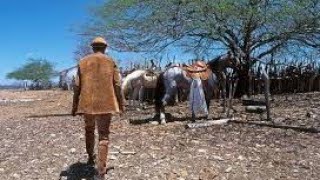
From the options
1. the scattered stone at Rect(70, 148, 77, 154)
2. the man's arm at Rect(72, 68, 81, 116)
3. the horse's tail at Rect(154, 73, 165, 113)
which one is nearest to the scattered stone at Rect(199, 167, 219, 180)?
the man's arm at Rect(72, 68, 81, 116)

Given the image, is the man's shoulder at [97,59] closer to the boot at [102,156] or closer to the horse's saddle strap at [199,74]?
the boot at [102,156]

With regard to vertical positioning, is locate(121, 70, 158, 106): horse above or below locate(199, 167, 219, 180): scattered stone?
above

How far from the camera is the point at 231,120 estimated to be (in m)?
11.1

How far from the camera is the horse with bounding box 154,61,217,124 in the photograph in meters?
11.9

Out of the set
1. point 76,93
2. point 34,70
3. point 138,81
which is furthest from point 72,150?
point 34,70

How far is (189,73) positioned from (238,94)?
296 inches

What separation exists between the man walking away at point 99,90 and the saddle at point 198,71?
4.72 metres

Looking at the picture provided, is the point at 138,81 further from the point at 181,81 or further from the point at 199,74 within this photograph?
the point at 199,74

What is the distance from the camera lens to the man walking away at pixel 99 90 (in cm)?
A: 716

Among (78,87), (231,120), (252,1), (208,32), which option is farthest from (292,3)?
(78,87)

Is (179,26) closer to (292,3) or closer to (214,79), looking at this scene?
(292,3)

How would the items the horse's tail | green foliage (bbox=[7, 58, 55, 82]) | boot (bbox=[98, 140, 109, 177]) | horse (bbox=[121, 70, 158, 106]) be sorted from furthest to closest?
green foliage (bbox=[7, 58, 55, 82]) < horse (bbox=[121, 70, 158, 106]) < the horse's tail < boot (bbox=[98, 140, 109, 177])

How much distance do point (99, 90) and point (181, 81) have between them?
5318 millimetres

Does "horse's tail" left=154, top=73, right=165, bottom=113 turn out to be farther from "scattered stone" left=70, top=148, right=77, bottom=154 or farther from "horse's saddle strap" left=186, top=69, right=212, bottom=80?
"scattered stone" left=70, top=148, right=77, bottom=154
